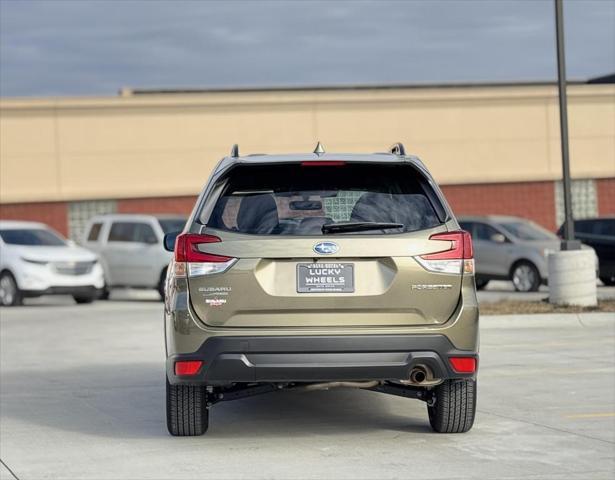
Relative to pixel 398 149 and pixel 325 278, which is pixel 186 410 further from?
pixel 398 149

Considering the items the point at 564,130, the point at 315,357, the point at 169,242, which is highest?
the point at 564,130

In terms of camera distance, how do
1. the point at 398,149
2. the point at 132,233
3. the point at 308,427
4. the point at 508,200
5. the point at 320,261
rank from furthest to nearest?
1. the point at 508,200
2. the point at 132,233
3. the point at 308,427
4. the point at 398,149
5. the point at 320,261

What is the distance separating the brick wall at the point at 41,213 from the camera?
1457 inches

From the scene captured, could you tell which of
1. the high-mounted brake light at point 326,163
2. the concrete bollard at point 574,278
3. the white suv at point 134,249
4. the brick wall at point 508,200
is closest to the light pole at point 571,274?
the concrete bollard at point 574,278

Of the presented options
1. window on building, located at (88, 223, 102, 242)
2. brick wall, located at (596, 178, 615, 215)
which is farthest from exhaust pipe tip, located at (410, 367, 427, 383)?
brick wall, located at (596, 178, 615, 215)

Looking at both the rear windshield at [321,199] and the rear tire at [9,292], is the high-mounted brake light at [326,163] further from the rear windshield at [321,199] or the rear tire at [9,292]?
the rear tire at [9,292]

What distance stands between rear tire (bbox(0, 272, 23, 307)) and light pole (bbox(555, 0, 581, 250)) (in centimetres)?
1101

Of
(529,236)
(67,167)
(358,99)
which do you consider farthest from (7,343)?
(358,99)

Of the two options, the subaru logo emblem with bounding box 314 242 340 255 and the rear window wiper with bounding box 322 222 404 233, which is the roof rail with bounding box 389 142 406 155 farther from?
the subaru logo emblem with bounding box 314 242 340 255

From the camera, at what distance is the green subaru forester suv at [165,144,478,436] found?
7695 millimetres

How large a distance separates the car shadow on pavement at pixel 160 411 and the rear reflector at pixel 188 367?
1.01 meters

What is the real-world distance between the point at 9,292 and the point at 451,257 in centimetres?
1789

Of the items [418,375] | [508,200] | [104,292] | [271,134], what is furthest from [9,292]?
[508,200]

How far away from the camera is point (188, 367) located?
7812 mm
